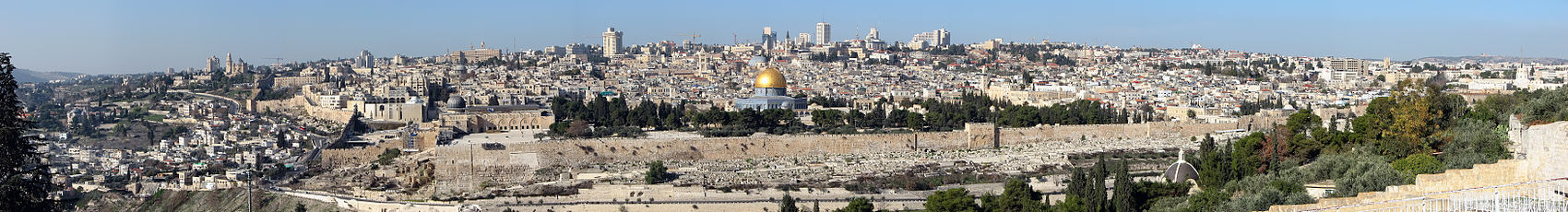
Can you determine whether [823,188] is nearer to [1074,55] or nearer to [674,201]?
[674,201]

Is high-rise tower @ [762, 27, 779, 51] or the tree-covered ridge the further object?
high-rise tower @ [762, 27, 779, 51]

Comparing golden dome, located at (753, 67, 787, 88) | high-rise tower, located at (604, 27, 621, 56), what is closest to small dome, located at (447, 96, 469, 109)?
golden dome, located at (753, 67, 787, 88)

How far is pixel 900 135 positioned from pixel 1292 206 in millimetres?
18889

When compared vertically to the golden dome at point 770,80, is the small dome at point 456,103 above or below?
below

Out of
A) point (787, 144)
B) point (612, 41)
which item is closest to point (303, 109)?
point (787, 144)

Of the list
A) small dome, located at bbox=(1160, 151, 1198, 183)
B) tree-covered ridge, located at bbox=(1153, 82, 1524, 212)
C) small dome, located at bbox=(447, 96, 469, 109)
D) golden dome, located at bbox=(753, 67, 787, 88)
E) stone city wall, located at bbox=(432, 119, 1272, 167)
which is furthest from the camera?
golden dome, located at bbox=(753, 67, 787, 88)

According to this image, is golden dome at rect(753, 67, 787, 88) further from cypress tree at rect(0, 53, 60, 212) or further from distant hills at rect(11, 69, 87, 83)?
cypress tree at rect(0, 53, 60, 212)

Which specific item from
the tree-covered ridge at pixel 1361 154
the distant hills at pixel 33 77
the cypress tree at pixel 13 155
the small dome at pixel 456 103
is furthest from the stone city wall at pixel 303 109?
the cypress tree at pixel 13 155

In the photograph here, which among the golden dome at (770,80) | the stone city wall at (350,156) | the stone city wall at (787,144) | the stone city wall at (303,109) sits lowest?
the stone city wall at (350,156)

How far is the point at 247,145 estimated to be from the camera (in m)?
30.7

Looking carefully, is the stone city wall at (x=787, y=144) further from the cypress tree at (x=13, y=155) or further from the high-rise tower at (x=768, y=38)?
the high-rise tower at (x=768, y=38)

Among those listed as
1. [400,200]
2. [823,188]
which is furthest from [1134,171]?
[400,200]

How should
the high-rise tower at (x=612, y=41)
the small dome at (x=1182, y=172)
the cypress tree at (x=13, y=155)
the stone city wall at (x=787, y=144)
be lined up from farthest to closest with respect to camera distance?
the high-rise tower at (x=612, y=41) < the stone city wall at (x=787, y=144) < the small dome at (x=1182, y=172) < the cypress tree at (x=13, y=155)

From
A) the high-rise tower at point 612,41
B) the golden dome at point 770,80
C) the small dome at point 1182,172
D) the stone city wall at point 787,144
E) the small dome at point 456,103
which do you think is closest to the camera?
the small dome at point 1182,172
